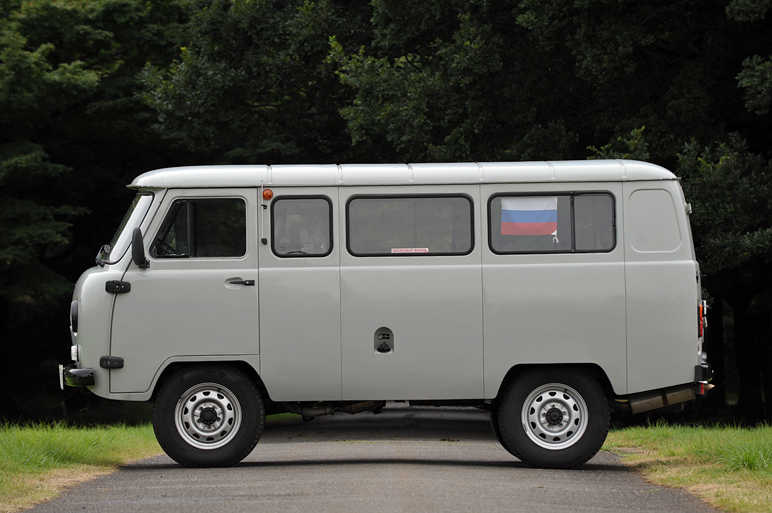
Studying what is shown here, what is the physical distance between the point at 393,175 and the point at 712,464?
418cm

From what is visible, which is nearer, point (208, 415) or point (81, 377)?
point (81, 377)

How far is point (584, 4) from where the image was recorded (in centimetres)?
1614

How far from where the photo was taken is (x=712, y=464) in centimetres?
1021

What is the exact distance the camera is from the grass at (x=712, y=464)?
832cm

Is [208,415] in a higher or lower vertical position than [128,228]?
lower

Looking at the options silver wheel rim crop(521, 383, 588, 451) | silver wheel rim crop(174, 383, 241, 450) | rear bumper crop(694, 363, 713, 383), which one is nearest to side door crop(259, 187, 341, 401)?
silver wheel rim crop(174, 383, 241, 450)

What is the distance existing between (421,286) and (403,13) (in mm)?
9272

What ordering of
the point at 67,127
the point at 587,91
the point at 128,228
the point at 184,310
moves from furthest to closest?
the point at 67,127 → the point at 587,91 → the point at 128,228 → the point at 184,310

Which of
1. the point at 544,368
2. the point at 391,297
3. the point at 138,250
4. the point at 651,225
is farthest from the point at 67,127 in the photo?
the point at 651,225

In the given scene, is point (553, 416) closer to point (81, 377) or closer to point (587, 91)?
point (81, 377)

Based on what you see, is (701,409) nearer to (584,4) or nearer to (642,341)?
(584,4)

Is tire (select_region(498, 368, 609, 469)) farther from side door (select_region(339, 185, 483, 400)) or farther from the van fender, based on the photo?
the van fender

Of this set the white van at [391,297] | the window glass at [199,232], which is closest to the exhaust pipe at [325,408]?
the white van at [391,297]

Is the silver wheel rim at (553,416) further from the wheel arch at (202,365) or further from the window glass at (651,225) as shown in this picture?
the wheel arch at (202,365)
